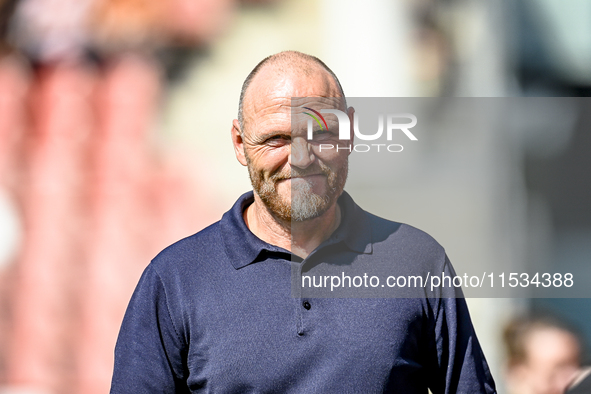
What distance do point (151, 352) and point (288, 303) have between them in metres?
0.38

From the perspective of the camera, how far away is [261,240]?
165 centimetres

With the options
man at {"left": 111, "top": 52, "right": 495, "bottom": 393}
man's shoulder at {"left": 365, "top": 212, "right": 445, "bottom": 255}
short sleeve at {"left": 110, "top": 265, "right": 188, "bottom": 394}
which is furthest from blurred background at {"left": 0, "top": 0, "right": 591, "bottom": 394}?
short sleeve at {"left": 110, "top": 265, "right": 188, "bottom": 394}

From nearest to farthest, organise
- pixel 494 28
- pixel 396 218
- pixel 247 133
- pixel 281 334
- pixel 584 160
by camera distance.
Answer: pixel 281 334 → pixel 247 133 → pixel 396 218 → pixel 584 160 → pixel 494 28

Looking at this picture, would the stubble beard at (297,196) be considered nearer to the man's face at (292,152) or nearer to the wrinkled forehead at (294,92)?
the man's face at (292,152)

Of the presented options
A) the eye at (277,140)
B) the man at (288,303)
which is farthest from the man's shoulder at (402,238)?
the eye at (277,140)

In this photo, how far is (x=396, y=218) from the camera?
2324 mm

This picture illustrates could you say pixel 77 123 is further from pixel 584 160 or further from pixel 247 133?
pixel 584 160

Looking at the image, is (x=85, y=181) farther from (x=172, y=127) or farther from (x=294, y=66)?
(x=294, y=66)

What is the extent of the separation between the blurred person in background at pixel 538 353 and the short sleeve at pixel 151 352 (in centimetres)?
180

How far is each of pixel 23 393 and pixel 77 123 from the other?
1.37 metres

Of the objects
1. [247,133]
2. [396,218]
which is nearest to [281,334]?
[247,133]

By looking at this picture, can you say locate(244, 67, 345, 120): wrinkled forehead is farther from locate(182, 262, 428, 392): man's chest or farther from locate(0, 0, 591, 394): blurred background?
locate(0, 0, 591, 394): blurred background

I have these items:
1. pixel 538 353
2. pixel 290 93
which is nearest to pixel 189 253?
pixel 290 93

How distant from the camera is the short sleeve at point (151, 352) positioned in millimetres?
1520
